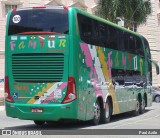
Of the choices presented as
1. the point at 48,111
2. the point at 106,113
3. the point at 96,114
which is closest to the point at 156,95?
the point at 106,113

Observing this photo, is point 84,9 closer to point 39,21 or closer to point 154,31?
point 154,31

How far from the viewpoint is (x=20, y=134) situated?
44.6ft

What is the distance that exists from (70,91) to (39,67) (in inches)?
54.0

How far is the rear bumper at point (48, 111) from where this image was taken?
49.7 ft

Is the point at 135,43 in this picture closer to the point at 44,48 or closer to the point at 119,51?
the point at 119,51

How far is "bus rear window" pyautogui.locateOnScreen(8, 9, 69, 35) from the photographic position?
15477 millimetres

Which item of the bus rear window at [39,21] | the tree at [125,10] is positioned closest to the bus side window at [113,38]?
the bus rear window at [39,21]

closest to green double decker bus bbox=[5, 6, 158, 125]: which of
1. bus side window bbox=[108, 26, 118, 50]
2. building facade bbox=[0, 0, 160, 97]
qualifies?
bus side window bbox=[108, 26, 118, 50]

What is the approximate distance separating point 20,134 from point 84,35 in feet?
15.0

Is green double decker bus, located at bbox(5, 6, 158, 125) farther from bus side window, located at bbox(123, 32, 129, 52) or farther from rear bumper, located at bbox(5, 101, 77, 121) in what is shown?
bus side window, located at bbox(123, 32, 129, 52)

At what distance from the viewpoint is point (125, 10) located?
40.8 metres

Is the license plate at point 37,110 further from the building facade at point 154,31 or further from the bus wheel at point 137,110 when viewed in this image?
the building facade at point 154,31

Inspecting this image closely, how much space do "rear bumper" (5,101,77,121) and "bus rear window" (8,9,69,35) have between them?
2.52 m

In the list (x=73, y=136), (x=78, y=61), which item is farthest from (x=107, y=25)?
(x=73, y=136)
